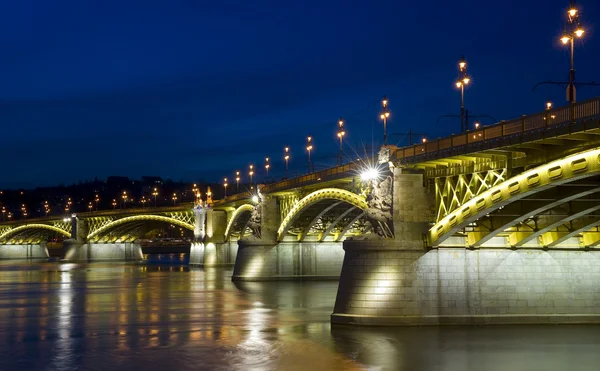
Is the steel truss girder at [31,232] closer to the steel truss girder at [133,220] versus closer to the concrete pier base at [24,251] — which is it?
the concrete pier base at [24,251]

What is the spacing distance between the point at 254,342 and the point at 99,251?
Result: 397ft

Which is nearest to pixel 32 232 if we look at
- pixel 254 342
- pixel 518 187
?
pixel 254 342

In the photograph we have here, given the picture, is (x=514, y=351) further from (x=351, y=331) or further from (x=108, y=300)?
(x=108, y=300)

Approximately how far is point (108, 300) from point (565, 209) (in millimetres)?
34690

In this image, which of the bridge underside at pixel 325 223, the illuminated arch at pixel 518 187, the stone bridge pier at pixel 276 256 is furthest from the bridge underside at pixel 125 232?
the illuminated arch at pixel 518 187

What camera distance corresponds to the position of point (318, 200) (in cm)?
6297

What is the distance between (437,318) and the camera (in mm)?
37500

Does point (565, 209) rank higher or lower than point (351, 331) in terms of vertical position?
higher

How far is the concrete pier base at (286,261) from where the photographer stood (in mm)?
Result: 77438

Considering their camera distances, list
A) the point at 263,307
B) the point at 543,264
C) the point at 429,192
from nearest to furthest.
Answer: the point at 543,264 → the point at 429,192 → the point at 263,307

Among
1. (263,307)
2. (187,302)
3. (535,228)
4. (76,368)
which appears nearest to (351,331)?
(535,228)

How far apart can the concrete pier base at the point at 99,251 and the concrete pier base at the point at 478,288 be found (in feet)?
391

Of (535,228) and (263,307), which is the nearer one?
(535,228)

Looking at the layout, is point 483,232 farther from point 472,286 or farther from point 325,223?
point 325,223
